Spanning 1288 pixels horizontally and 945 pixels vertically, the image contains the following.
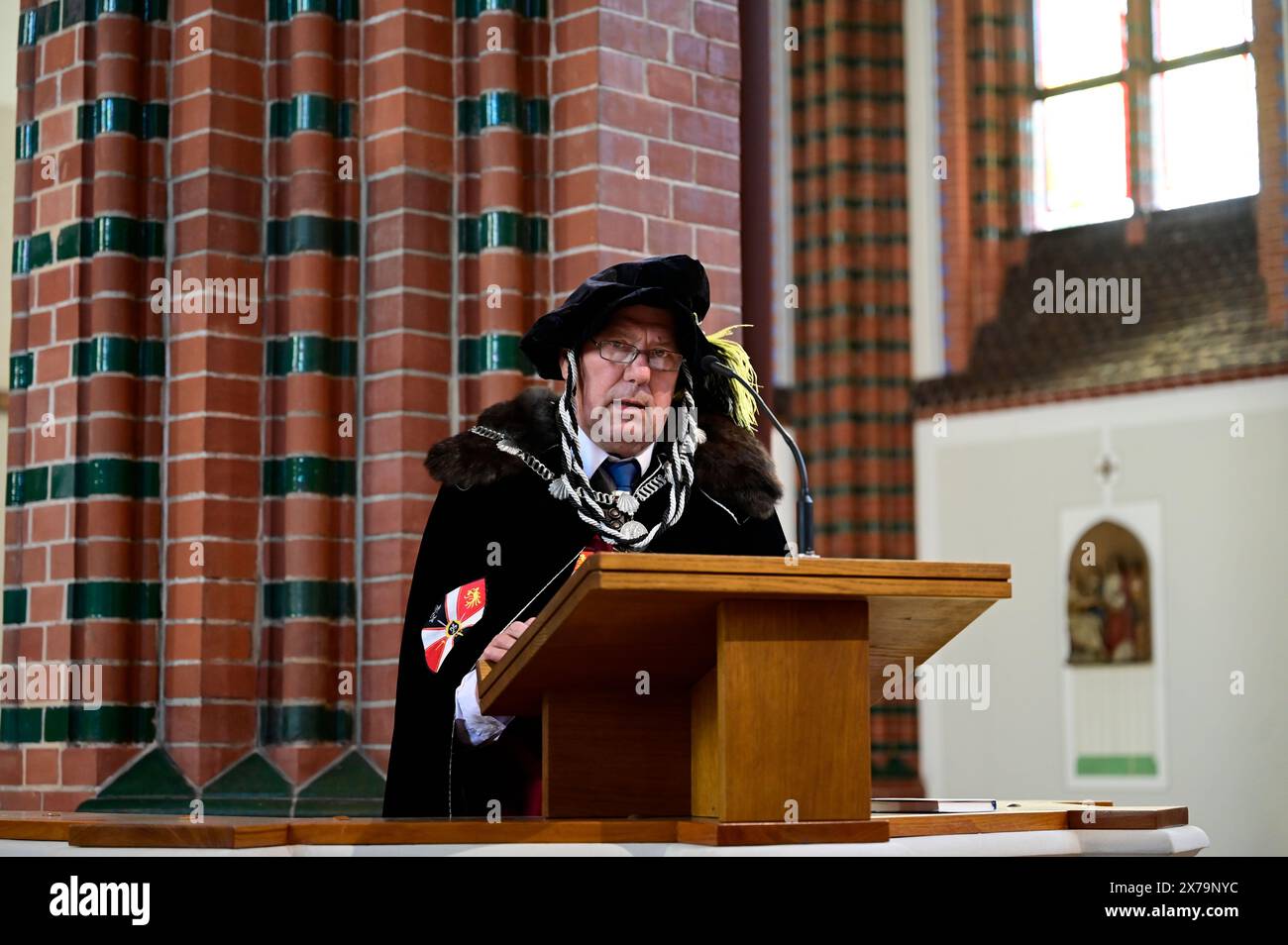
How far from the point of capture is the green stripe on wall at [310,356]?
14.3 ft

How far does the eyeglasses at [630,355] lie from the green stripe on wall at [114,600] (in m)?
1.74

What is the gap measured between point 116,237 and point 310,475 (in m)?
0.79

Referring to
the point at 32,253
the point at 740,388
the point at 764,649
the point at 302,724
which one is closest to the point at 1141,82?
the point at 32,253

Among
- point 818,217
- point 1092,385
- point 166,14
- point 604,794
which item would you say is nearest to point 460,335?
point 166,14

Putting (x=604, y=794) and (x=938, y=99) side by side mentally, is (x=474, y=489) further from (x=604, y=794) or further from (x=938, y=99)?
(x=938, y=99)

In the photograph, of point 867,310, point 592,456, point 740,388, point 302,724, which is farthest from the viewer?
point 867,310

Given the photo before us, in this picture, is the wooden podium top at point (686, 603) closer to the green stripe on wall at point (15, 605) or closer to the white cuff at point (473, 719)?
the white cuff at point (473, 719)

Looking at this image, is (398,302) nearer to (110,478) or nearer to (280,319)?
(280,319)

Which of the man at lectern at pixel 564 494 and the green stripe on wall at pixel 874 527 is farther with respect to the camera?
the green stripe on wall at pixel 874 527

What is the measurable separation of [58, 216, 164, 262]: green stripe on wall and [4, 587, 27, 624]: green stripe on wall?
0.86 meters

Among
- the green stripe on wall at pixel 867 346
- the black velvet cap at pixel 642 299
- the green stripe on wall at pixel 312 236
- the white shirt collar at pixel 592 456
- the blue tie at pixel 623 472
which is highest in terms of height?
the green stripe on wall at pixel 867 346

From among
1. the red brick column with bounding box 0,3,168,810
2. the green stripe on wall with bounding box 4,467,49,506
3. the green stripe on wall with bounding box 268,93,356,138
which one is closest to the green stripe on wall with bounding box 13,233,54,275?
the red brick column with bounding box 0,3,168,810

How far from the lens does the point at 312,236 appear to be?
441 cm

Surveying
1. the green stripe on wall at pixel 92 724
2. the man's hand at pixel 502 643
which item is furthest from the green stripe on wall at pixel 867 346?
the man's hand at pixel 502 643
